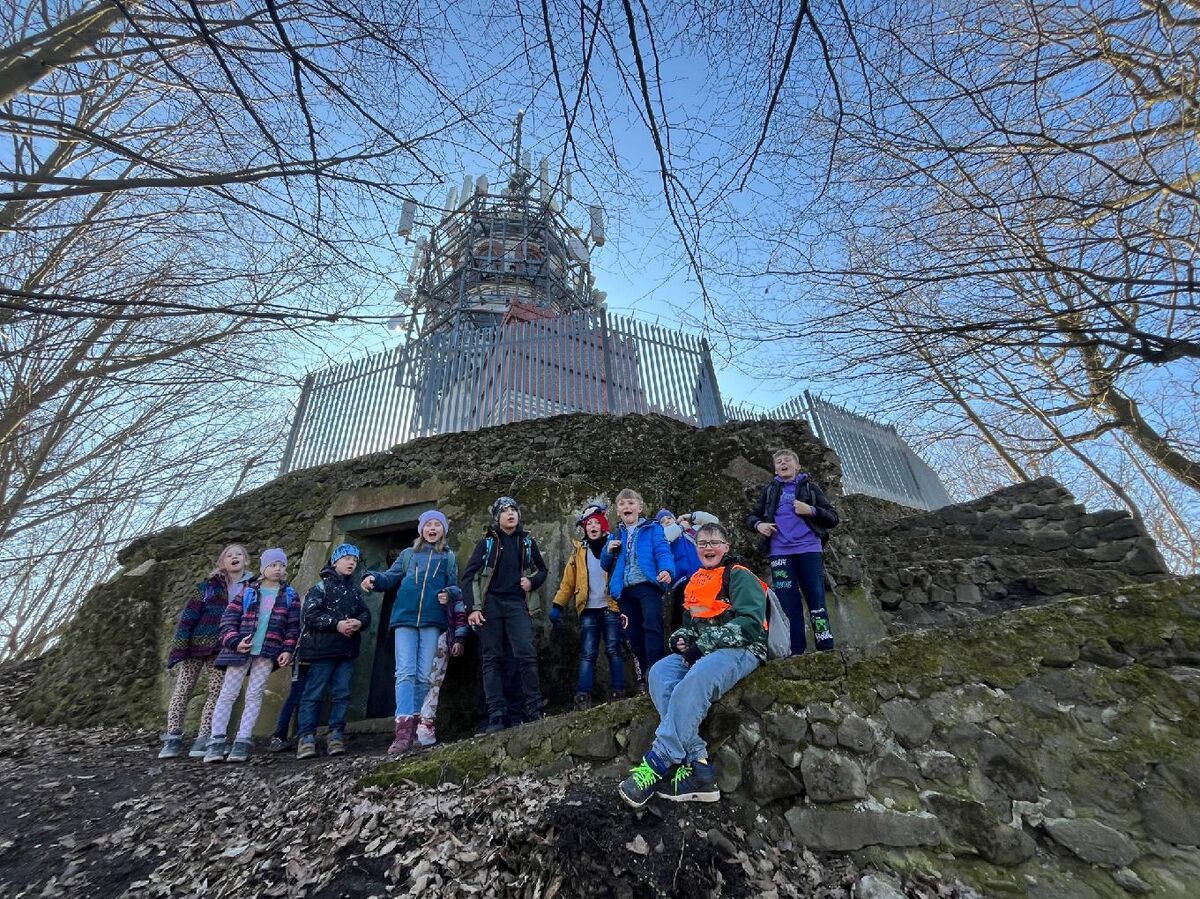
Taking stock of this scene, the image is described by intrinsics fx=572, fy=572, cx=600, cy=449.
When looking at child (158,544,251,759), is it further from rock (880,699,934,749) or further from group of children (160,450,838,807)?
rock (880,699,934,749)

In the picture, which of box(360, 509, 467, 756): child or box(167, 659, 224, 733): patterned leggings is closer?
box(360, 509, 467, 756): child

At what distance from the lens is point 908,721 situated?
271cm

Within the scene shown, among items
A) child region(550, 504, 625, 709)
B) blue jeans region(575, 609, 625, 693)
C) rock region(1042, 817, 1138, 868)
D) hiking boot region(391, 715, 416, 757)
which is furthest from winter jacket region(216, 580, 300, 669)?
rock region(1042, 817, 1138, 868)

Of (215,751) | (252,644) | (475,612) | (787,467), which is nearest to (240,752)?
(215,751)

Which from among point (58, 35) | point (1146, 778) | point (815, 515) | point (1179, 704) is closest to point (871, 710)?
point (1146, 778)

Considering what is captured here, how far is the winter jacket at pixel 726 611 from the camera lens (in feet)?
10.3

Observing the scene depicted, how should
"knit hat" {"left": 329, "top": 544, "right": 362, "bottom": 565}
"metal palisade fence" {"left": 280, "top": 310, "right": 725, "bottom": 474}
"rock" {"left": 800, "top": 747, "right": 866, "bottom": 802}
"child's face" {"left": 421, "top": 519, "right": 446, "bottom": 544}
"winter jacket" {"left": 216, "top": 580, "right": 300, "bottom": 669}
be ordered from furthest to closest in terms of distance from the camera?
"metal palisade fence" {"left": 280, "top": 310, "right": 725, "bottom": 474}, "child's face" {"left": 421, "top": 519, "right": 446, "bottom": 544}, "knit hat" {"left": 329, "top": 544, "right": 362, "bottom": 565}, "winter jacket" {"left": 216, "top": 580, "right": 300, "bottom": 669}, "rock" {"left": 800, "top": 747, "right": 866, "bottom": 802}

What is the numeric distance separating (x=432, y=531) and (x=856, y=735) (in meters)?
3.81

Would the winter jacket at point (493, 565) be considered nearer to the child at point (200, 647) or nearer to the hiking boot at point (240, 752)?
the hiking boot at point (240, 752)

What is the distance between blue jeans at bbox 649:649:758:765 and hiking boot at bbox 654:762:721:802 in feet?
0.15

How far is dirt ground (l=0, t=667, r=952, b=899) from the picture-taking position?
2365 mm

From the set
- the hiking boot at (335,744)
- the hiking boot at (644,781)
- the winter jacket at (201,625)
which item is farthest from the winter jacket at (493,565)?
the winter jacket at (201,625)

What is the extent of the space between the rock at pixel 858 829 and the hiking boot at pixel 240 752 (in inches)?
163

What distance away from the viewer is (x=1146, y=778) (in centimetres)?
238
